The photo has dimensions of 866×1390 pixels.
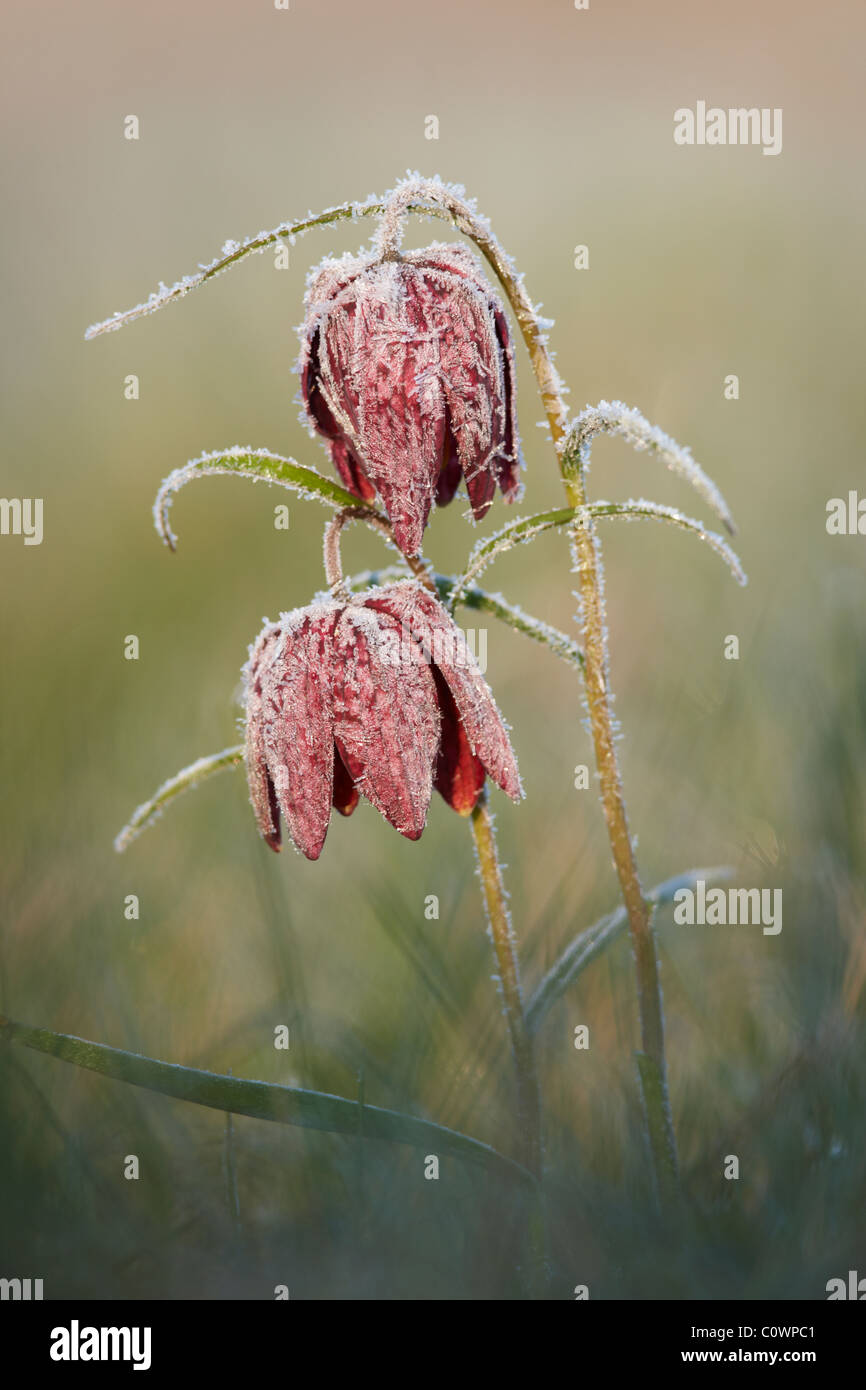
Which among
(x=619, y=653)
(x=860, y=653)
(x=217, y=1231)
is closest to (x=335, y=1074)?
(x=217, y=1231)

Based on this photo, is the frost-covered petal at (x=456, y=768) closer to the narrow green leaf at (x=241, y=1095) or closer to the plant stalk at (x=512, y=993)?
the plant stalk at (x=512, y=993)

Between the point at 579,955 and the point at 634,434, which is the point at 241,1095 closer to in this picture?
the point at 579,955

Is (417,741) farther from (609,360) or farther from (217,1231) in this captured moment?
(609,360)
